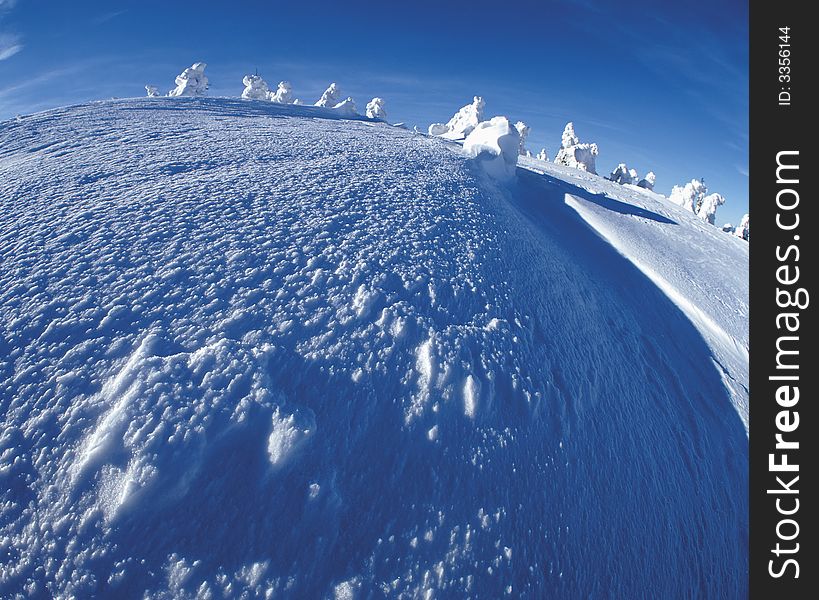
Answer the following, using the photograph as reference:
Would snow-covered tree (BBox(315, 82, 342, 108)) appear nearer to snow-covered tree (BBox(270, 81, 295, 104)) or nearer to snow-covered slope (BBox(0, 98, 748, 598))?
snow-covered tree (BBox(270, 81, 295, 104))

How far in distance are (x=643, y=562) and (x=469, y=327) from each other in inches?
59.8

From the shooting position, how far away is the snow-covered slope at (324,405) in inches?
51.7

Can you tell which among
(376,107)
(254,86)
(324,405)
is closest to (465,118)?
(376,107)

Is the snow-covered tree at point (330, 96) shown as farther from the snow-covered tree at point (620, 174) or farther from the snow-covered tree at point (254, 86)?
the snow-covered tree at point (620, 174)

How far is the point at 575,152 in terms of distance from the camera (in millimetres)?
30312

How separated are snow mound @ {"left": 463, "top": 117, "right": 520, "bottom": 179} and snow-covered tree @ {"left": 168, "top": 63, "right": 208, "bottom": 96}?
29040mm

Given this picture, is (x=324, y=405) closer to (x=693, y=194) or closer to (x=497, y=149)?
(x=497, y=149)

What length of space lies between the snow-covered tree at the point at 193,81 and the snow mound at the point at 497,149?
29040 mm

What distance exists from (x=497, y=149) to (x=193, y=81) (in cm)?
3108

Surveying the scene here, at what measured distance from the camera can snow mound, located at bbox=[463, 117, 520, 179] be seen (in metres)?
5.93

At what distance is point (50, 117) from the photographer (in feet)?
16.0

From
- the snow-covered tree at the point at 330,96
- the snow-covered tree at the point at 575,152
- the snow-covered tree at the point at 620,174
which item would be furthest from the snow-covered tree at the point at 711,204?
the snow-covered tree at the point at 330,96
